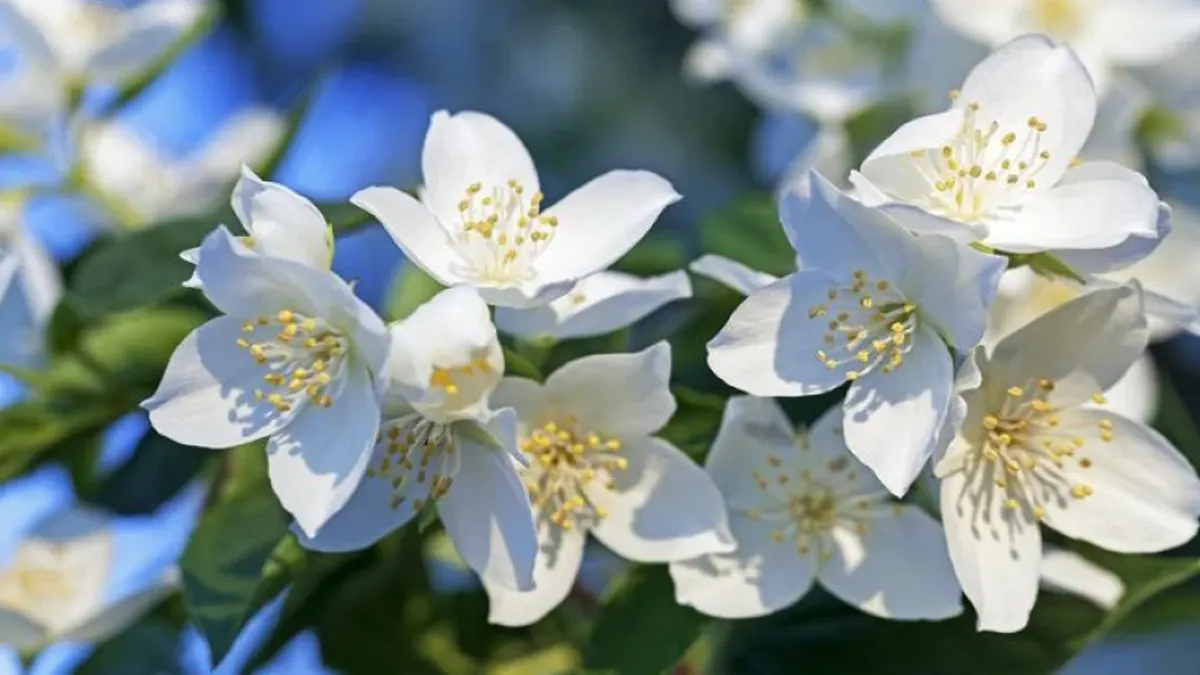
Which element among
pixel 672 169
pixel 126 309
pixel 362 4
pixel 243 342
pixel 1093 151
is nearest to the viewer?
pixel 243 342

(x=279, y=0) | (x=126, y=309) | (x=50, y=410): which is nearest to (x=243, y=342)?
(x=126, y=309)

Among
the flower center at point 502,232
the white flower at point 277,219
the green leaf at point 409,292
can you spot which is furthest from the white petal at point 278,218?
the green leaf at point 409,292

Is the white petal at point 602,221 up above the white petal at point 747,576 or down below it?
above

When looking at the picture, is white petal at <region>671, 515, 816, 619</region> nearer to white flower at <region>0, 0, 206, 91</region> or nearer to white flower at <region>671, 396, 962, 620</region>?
white flower at <region>671, 396, 962, 620</region>

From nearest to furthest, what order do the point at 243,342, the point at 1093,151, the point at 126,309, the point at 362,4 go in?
the point at 243,342 → the point at 126,309 → the point at 1093,151 → the point at 362,4

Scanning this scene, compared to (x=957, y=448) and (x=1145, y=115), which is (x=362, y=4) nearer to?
(x=1145, y=115)

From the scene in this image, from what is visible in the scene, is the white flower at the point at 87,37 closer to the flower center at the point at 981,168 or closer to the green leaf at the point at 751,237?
the green leaf at the point at 751,237
